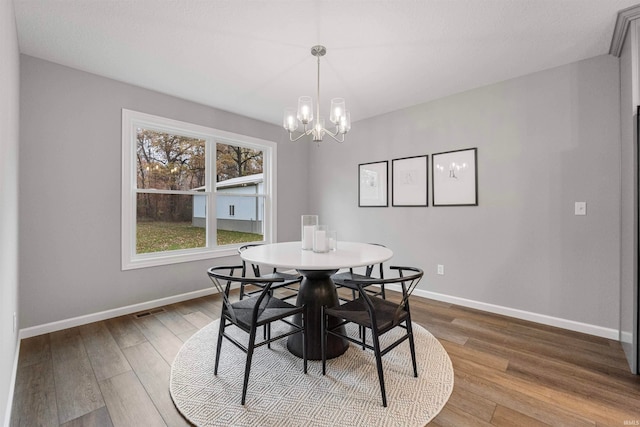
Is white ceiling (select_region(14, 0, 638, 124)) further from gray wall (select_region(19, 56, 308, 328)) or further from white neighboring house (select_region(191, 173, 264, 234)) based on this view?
white neighboring house (select_region(191, 173, 264, 234))

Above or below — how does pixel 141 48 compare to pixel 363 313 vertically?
above

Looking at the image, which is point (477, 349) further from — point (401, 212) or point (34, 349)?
point (34, 349)

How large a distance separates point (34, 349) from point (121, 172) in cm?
168

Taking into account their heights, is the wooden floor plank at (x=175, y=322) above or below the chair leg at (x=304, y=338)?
below

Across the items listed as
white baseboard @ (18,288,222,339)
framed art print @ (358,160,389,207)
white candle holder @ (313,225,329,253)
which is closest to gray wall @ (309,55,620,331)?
framed art print @ (358,160,389,207)

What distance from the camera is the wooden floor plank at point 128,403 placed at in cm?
151

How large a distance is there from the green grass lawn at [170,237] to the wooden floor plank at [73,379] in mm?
1082

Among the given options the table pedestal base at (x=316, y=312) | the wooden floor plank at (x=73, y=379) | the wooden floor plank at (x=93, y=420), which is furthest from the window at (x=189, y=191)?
the table pedestal base at (x=316, y=312)

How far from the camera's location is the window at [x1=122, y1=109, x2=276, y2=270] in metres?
3.14

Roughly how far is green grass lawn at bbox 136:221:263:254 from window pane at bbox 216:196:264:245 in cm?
3

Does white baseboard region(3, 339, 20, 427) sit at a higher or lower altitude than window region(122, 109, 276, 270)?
lower

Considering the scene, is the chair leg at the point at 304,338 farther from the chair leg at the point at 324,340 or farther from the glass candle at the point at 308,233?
the glass candle at the point at 308,233

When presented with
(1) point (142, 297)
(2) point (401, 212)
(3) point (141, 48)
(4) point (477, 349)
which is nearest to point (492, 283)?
(4) point (477, 349)

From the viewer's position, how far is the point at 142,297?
10.3 feet
